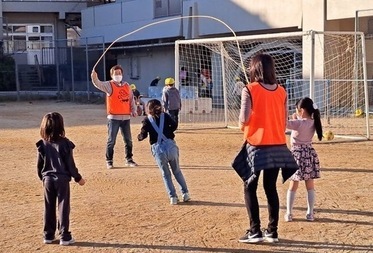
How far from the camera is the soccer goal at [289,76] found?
741 inches

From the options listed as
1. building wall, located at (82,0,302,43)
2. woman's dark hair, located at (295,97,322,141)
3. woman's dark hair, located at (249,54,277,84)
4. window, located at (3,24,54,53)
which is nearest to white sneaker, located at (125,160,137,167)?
woman's dark hair, located at (295,97,322,141)

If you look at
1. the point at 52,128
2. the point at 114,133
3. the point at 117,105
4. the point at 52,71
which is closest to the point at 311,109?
the point at 52,128

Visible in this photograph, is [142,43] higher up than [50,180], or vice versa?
[142,43]

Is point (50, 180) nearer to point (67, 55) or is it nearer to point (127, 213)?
point (127, 213)

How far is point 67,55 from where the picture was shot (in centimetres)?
3794

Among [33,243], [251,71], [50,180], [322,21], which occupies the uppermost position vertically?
[322,21]

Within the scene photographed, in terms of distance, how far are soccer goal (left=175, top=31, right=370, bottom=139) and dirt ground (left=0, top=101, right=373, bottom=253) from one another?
4.99m

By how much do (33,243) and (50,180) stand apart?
0.71 m

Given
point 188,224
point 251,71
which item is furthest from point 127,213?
point 251,71

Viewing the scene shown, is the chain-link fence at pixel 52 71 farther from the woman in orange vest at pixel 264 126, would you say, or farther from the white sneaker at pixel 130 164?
the woman in orange vest at pixel 264 126

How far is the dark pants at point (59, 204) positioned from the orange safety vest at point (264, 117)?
6.11 feet

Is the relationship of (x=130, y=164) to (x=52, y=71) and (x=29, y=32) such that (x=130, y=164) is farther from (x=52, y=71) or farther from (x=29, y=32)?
(x=29, y=32)

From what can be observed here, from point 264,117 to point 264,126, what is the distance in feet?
0.28

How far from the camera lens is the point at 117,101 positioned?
37.2 ft
